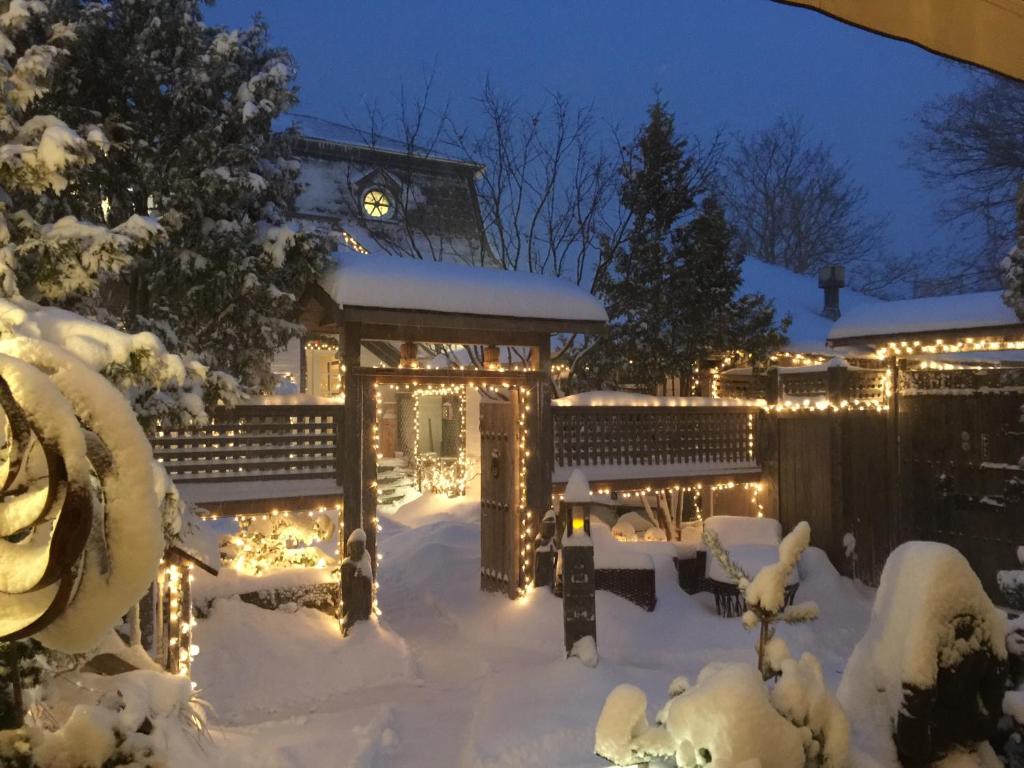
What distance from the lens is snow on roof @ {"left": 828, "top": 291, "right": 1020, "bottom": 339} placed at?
11516 mm

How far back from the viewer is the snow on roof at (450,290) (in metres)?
9.47

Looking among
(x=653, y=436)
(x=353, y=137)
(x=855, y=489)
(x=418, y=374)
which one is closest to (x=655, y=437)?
(x=653, y=436)

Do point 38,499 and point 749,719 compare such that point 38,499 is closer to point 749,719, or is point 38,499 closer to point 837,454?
point 749,719

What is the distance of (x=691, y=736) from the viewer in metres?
3.99

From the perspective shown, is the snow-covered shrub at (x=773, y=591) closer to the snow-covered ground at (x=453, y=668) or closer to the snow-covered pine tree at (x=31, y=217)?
the snow-covered ground at (x=453, y=668)

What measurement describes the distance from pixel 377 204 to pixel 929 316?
13576mm

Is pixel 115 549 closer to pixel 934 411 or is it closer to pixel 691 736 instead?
pixel 691 736

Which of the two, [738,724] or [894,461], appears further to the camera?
[894,461]

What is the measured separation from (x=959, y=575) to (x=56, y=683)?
15.8 feet

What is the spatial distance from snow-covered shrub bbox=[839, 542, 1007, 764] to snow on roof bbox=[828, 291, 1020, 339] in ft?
28.0

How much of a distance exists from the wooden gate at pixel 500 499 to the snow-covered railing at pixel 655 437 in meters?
0.71

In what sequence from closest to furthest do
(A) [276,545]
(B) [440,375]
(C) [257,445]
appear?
1. (C) [257,445]
2. (B) [440,375]
3. (A) [276,545]

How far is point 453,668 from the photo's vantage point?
29.0 ft

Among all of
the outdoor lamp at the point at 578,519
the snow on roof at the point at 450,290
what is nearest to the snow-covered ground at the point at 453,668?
the outdoor lamp at the point at 578,519
